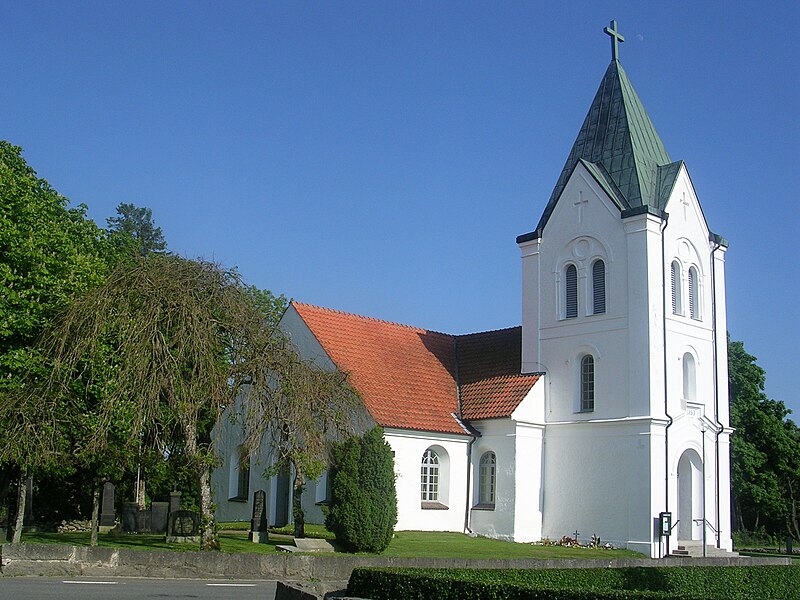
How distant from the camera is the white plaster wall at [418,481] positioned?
33031mm

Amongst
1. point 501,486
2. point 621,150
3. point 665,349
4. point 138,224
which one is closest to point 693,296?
point 665,349

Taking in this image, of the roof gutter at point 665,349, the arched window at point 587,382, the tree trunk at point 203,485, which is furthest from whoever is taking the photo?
the arched window at point 587,382

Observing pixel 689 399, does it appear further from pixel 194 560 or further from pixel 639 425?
pixel 194 560

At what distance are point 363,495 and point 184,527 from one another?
544cm

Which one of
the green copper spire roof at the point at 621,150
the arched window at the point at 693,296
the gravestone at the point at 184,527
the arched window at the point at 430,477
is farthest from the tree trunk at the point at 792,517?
the gravestone at the point at 184,527

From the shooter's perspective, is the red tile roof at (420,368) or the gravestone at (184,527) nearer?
the gravestone at (184,527)

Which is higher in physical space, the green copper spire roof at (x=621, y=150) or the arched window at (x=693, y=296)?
the green copper spire roof at (x=621, y=150)

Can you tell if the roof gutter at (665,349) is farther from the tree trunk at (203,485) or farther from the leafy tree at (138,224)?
the leafy tree at (138,224)

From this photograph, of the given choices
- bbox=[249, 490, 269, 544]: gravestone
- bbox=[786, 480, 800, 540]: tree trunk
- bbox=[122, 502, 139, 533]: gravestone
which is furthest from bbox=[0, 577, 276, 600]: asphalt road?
bbox=[786, 480, 800, 540]: tree trunk

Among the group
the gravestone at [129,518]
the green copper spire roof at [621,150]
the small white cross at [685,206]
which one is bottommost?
the gravestone at [129,518]

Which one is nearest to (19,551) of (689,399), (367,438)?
(367,438)

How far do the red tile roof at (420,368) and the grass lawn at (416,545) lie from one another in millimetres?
4133

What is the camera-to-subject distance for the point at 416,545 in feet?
95.8

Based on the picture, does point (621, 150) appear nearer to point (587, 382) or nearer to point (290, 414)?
point (587, 382)
